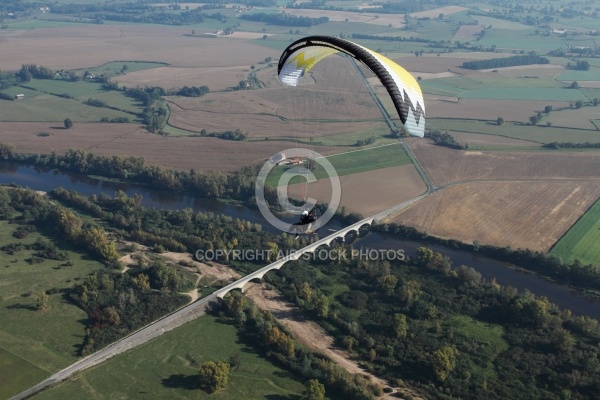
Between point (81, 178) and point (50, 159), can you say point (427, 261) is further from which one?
point (50, 159)

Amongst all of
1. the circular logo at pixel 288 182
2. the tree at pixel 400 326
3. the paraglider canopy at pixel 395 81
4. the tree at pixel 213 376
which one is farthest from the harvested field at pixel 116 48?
the paraglider canopy at pixel 395 81

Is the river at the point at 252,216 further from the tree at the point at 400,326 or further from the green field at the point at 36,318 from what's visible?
the green field at the point at 36,318

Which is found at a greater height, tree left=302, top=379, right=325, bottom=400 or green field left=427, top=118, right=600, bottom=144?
green field left=427, top=118, right=600, bottom=144

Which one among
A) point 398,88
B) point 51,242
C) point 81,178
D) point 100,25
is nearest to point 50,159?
point 81,178

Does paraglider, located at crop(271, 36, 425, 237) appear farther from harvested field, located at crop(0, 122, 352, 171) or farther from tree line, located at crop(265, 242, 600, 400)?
harvested field, located at crop(0, 122, 352, 171)

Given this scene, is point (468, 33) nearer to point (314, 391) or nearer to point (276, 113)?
point (276, 113)

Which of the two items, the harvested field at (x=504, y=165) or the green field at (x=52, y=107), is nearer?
the harvested field at (x=504, y=165)

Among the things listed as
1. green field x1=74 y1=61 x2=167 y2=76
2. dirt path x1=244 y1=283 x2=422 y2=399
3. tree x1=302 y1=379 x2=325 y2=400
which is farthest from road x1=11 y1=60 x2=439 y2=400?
green field x1=74 y1=61 x2=167 y2=76
